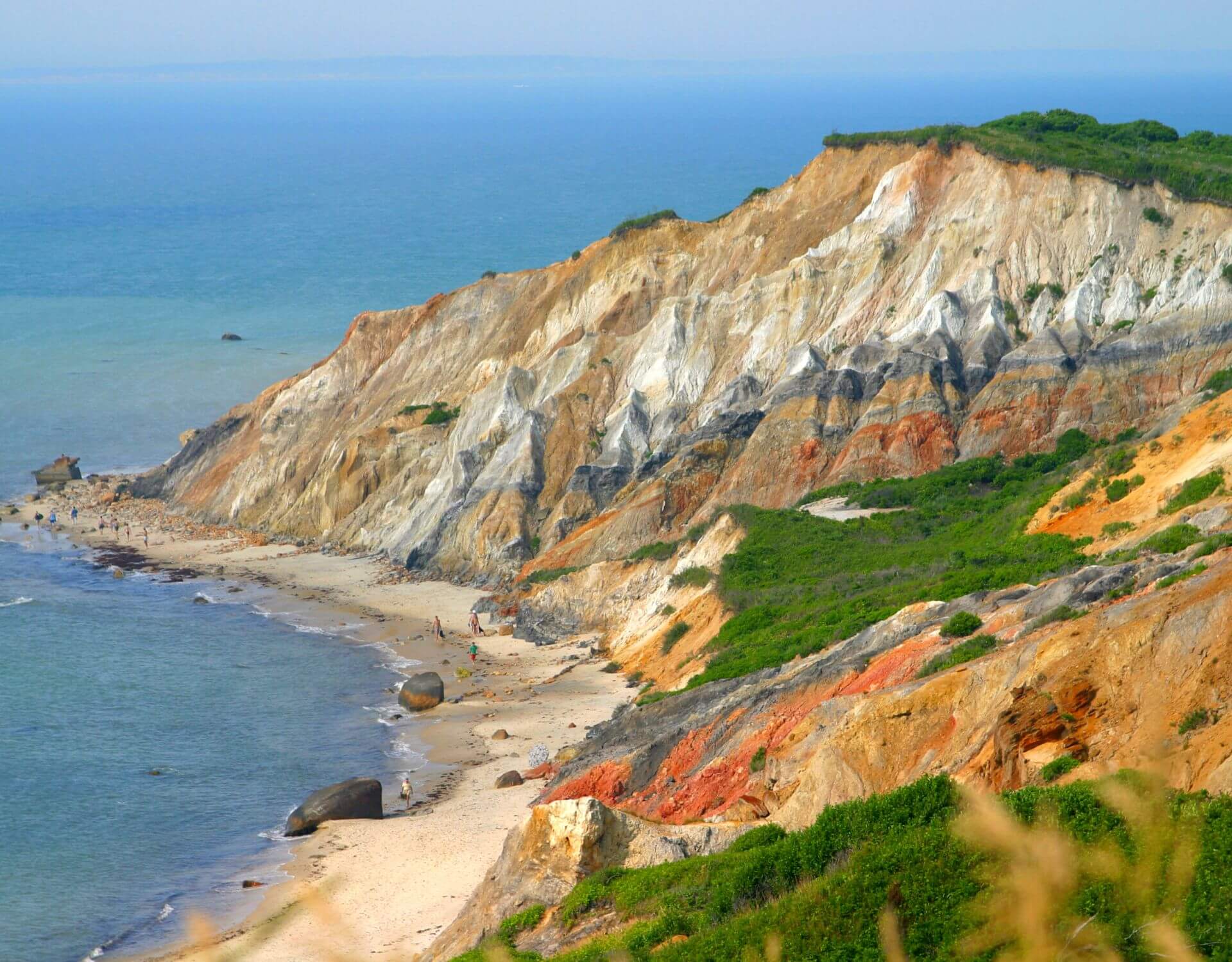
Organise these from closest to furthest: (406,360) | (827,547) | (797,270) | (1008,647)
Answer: (1008,647)
(827,547)
(797,270)
(406,360)

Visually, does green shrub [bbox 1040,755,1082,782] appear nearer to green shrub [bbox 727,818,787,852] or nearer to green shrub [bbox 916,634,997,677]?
green shrub [bbox 727,818,787,852]

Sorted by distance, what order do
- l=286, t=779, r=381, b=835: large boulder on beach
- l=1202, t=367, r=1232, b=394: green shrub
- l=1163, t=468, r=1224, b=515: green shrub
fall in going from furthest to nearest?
l=1202, t=367, r=1232, b=394: green shrub → l=286, t=779, r=381, b=835: large boulder on beach → l=1163, t=468, r=1224, b=515: green shrub

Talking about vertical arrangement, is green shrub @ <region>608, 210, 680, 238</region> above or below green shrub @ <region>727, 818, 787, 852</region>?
above

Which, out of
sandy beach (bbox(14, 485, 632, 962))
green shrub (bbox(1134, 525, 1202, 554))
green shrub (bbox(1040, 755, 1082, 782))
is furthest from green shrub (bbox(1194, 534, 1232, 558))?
sandy beach (bbox(14, 485, 632, 962))

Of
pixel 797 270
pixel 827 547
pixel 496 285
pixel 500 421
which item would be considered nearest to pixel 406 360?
pixel 496 285

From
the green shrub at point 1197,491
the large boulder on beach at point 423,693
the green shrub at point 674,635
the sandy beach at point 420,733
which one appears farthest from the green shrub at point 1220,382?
the large boulder on beach at point 423,693

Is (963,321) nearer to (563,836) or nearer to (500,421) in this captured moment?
(500,421)
